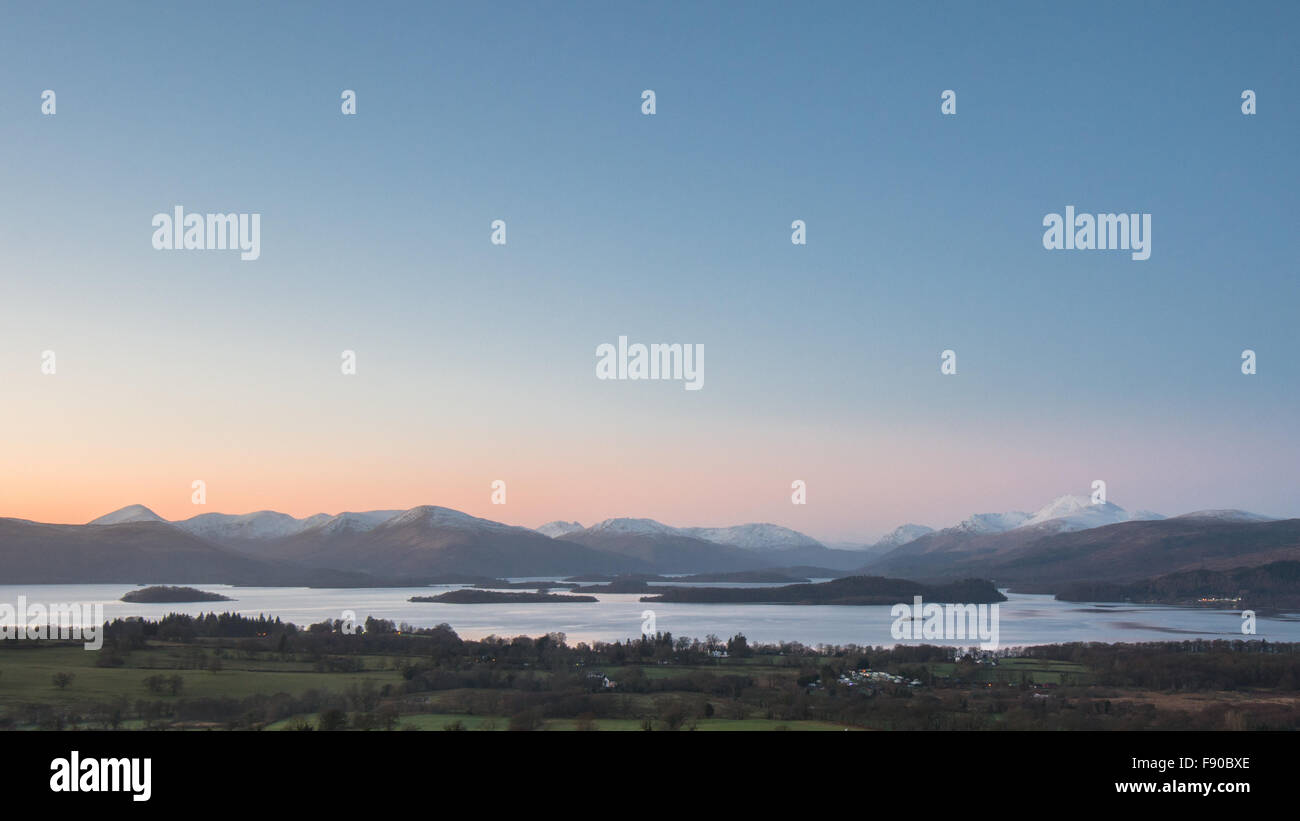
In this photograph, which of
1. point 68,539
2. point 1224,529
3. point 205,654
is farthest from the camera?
point 1224,529

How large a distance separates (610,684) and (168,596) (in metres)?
92.0

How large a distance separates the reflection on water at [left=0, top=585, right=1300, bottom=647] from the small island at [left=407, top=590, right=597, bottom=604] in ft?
11.5

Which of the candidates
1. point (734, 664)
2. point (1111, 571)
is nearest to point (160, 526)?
point (734, 664)

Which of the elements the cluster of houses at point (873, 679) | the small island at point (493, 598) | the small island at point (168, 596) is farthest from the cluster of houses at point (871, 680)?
the small island at point (168, 596)

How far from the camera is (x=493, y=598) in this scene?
128750mm

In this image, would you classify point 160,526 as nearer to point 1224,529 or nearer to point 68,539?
point 68,539

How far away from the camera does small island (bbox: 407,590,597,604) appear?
127 metres

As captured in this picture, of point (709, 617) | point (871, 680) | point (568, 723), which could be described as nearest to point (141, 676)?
point (568, 723)

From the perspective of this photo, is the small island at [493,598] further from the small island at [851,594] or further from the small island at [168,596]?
the small island at [168,596]

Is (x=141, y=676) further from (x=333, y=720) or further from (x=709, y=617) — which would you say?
(x=709, y=617)

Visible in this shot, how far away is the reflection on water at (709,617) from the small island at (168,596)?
8.69 feet

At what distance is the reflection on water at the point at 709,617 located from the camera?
78.0 m
